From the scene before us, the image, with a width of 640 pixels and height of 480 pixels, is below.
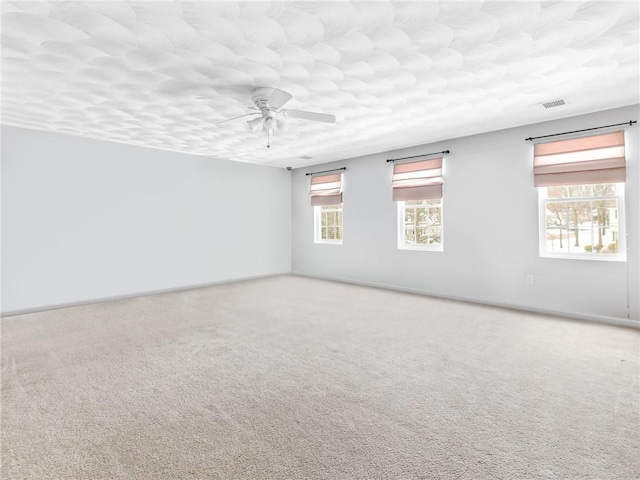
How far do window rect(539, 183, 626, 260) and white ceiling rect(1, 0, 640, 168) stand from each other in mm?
976

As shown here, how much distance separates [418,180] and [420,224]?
29.3 inches

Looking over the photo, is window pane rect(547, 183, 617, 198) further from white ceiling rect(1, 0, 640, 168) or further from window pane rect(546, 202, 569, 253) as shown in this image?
white ceiling rect(1, 0, 640, 168)

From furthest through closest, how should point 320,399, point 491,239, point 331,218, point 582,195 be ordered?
1. point 331,218
2. point 491,239
3. point 582,195
4. point 320,399

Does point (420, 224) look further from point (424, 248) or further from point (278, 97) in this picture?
point (278, 97)

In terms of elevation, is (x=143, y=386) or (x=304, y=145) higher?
(x=304, y=145)

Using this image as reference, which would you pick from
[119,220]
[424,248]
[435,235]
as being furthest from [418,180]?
[119,220]

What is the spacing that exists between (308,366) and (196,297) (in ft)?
10.8

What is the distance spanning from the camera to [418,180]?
557 centimetres

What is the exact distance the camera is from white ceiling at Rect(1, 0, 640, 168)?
2154 millimetres

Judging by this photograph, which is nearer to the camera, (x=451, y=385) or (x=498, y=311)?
(x=451, y=385)

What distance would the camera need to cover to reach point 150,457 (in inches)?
67.4

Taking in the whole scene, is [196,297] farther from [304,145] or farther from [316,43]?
[316,43]

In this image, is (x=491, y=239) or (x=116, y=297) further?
(x=116, y=297)

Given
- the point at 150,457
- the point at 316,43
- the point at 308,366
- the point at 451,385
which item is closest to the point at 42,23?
the point at 316,43
